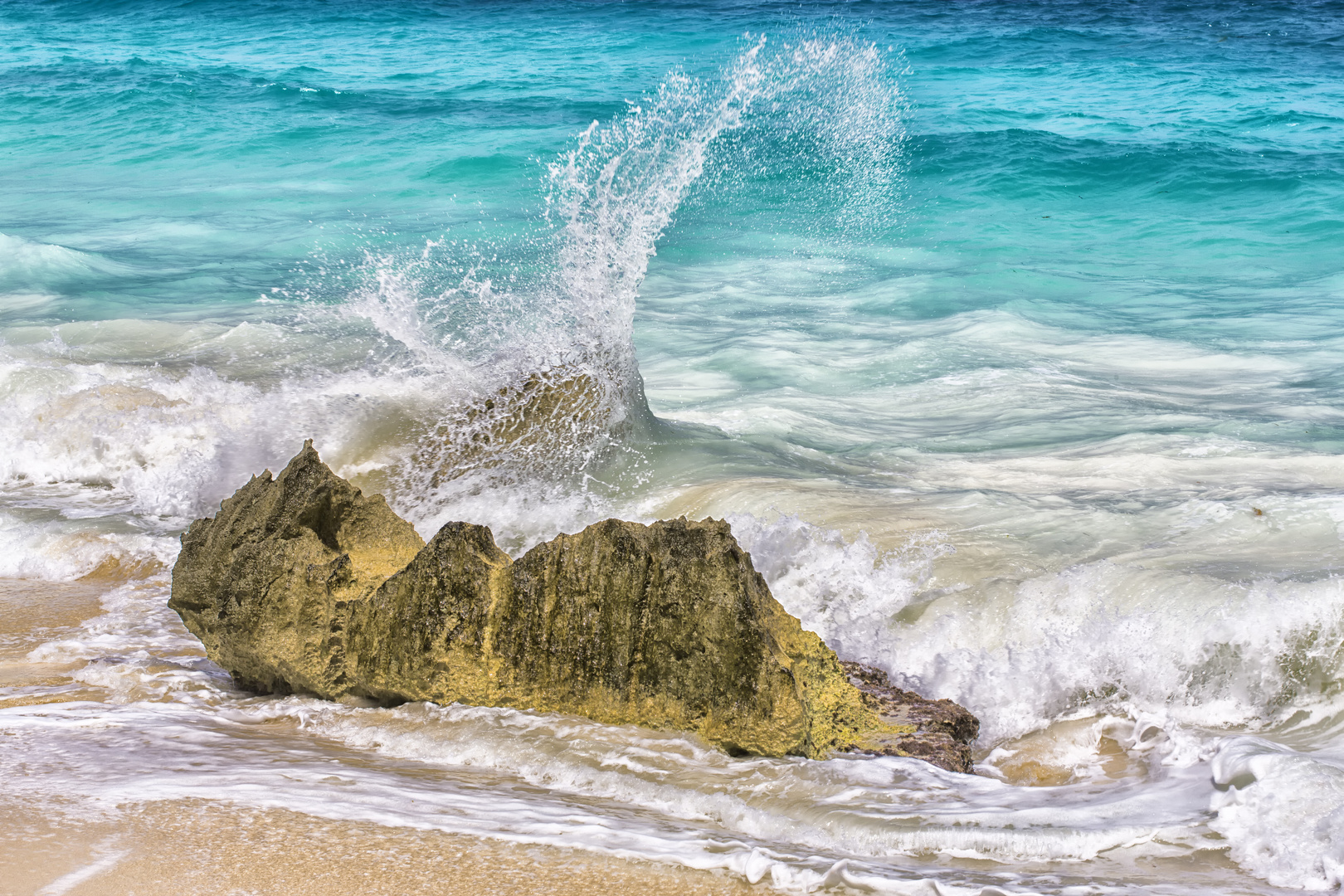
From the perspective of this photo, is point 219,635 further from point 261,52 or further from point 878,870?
point 261,52

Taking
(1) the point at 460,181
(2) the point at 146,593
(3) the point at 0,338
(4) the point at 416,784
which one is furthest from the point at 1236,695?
(1) the point at 460,181

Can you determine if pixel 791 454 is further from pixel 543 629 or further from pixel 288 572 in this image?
pixel 288 572

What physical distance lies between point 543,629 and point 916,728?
96 cm

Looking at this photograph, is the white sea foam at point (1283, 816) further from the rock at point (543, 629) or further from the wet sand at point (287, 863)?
the wet sand at point (287, 863)

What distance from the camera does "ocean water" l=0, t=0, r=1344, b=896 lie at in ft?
6.86

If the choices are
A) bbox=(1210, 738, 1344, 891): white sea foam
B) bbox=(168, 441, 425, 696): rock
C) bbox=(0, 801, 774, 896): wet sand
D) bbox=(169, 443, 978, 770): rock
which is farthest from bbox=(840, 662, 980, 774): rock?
bbox=(168, 441, 425, 696): rock

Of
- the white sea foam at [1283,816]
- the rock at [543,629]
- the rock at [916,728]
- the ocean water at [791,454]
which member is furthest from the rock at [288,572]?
the white sea foam at [1283,816]

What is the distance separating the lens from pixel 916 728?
260 centimetres

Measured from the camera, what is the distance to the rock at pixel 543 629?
237 centimetres

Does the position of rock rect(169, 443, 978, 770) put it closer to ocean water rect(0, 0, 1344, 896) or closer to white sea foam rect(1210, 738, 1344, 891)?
ocean water rect(0, 0, 1344, 896)

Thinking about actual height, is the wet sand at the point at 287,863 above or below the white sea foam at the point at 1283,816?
above

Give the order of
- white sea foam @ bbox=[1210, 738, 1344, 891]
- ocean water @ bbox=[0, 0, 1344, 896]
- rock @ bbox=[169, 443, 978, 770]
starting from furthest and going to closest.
→ rock @ bbox=[169, 443, 978, 770] → ocean water @ bbox=[0, 0, 1344, 896] → white sea foam @ bbox=[1210, 738, 1344, 891]

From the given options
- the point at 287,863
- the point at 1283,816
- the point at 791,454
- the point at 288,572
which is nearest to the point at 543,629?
the point at 288,572

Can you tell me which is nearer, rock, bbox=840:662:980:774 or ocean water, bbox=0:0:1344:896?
ocean water, bbox=0:0:1344:896
